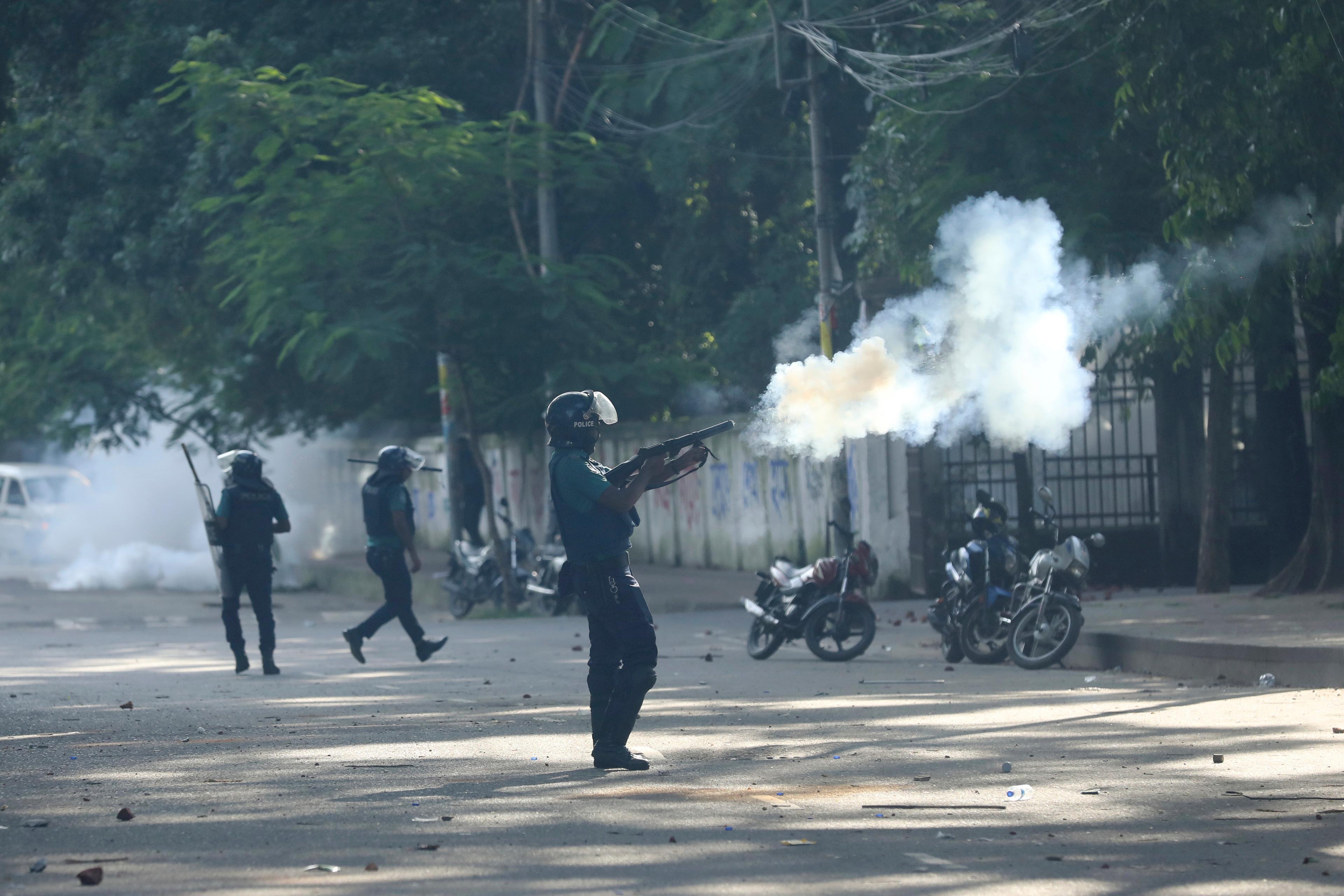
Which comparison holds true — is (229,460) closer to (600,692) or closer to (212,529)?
(212,529)

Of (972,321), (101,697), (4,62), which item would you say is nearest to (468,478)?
(4,62)

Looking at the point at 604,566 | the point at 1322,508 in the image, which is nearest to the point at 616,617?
the point at 604,566

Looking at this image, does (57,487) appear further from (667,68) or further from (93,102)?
(667,68)

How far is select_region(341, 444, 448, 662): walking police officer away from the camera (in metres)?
13.8

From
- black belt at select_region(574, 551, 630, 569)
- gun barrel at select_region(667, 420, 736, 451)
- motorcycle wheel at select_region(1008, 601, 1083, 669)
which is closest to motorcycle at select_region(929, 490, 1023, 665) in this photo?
motorcycle wheel at select_region(1008, 601, 1083, 669)

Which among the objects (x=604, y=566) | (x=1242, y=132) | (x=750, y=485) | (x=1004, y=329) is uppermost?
(x=1242, y=132)

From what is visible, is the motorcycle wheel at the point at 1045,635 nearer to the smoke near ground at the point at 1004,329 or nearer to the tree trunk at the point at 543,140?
the smoke near ground at the point at 1004,329

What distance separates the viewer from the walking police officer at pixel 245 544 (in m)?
13.2

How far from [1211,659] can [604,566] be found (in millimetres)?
5726

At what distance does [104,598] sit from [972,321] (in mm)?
13495

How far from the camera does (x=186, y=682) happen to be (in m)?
12.6

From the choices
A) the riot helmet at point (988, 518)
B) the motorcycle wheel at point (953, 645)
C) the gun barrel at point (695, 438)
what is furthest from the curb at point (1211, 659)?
the gun barrel at point (695, 438)

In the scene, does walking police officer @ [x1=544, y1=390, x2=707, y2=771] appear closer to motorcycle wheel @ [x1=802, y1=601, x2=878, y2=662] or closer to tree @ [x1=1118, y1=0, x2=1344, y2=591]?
motorcycle wheel @ [x1=802, y1=601, x2=878, y2=662]

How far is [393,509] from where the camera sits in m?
13.8
